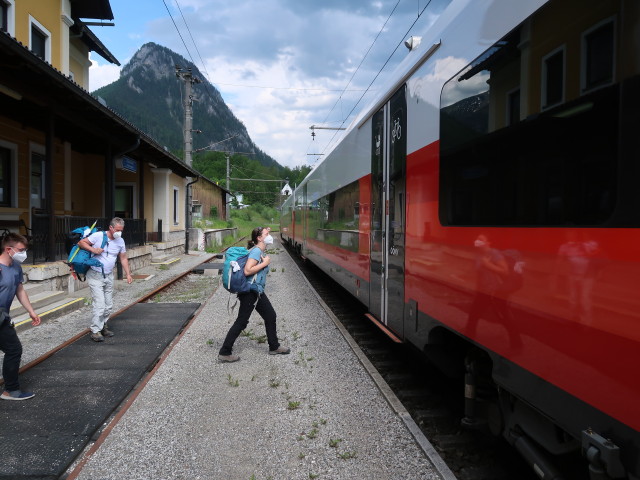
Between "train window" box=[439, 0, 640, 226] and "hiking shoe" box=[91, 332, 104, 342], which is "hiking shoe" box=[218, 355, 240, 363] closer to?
"hiking shoe" box=[91, 332, 104, 342]

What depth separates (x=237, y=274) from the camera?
5707mm

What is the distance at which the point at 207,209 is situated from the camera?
128 feet

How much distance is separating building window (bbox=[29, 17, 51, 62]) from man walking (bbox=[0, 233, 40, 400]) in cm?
1090

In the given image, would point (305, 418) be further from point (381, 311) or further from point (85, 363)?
point (85, 363)

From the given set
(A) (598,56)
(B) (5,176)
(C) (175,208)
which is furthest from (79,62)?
(A) (598,56)

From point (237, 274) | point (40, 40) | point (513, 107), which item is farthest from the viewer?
point (40, 40)

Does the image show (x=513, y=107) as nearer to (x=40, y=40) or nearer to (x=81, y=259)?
(x=81, y=259)

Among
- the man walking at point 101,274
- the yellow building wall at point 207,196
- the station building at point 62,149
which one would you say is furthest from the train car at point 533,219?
the yellow building wall at point 207,196

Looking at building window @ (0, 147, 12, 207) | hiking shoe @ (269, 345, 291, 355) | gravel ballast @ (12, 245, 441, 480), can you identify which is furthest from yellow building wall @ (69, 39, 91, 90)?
hiking shoe @ (269, 345, 291, 355)

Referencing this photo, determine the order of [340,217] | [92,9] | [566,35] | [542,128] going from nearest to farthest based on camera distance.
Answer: [566,35] → [542,128] → [340,217] → [92,9]

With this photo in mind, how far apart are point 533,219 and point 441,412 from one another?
275 cm

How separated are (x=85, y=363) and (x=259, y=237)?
255 centimetres

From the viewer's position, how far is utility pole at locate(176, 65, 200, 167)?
881 inches

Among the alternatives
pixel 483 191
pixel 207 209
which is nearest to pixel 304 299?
pixel 483 191
